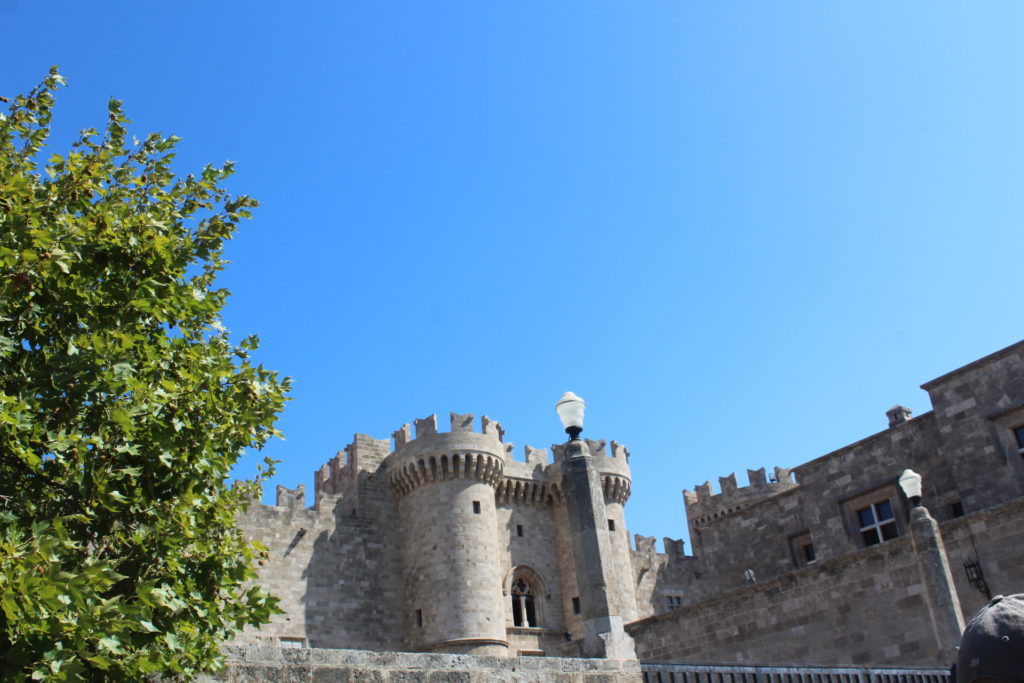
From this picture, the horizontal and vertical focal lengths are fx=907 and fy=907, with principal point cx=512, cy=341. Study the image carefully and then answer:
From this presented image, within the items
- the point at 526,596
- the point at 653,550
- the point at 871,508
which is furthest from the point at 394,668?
the point at 653,550

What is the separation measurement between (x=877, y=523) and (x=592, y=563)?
14.2 m

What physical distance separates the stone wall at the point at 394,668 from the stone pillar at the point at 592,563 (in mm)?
371

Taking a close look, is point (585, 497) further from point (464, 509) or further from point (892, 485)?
point (464, 509)

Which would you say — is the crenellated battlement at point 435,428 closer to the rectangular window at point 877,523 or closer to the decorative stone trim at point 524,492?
the decorative stone trim at point 524,492

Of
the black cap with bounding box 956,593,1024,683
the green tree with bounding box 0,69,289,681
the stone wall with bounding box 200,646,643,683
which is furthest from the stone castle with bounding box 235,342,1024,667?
the black cap with bounding box 956,593,1024,683

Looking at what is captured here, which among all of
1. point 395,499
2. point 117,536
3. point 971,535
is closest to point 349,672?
point 117,536

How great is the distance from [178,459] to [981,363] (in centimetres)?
1682

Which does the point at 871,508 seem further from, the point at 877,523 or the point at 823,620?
the point at 823,620

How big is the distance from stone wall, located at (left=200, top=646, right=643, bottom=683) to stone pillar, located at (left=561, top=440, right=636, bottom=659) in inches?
14.6

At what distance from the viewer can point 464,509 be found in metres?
29.9

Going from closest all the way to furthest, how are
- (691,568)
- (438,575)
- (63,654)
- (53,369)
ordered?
(63,654) < (53,369) < (438,575) < (691,568)

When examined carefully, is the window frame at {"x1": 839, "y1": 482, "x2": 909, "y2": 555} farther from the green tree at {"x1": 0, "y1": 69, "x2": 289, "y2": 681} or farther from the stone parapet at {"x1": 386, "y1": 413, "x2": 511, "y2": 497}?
the green tree at {"x1": 0, "y1": 69, "x2": 289, "y2": 681}

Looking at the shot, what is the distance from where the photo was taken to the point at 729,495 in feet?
134

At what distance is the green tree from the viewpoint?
6.86m
